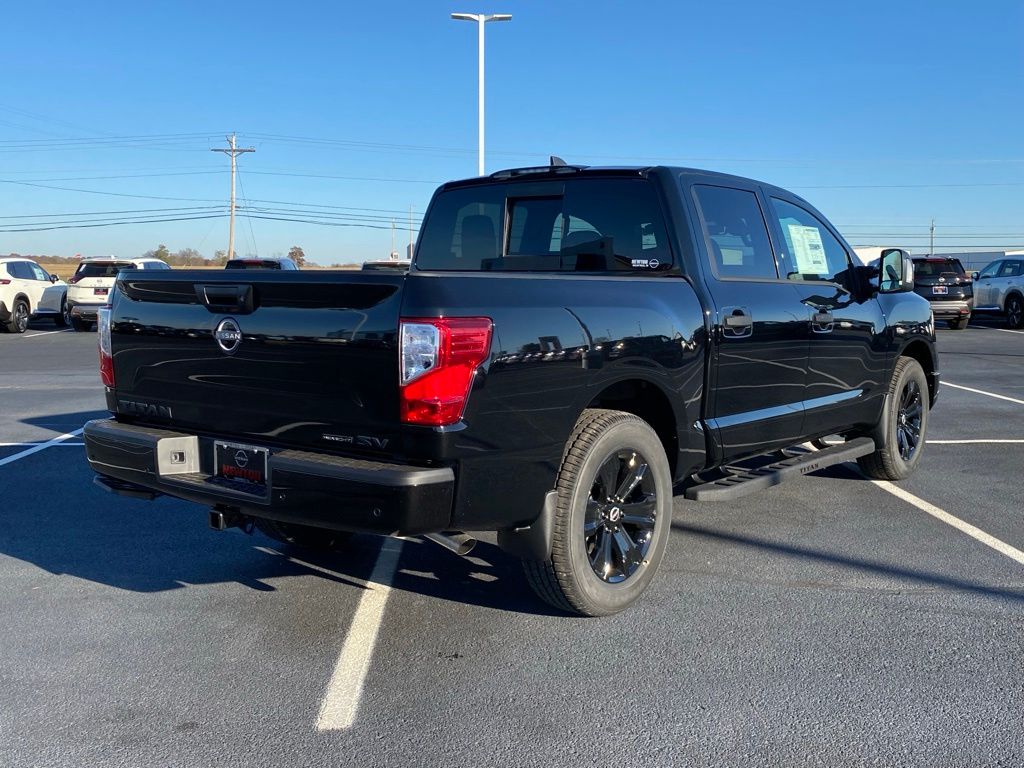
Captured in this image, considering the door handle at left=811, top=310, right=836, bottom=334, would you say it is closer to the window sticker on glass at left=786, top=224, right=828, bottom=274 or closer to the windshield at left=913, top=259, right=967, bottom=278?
the window sticker on glass at left=786, top=224, right=828, bottom=274

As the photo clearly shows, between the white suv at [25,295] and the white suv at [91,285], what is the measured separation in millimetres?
997

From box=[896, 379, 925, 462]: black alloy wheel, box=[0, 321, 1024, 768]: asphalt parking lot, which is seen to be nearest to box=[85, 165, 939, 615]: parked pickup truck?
box=[0, 321, 1024, 768]: asphalt parking lot

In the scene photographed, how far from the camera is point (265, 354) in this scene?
3.62 meters

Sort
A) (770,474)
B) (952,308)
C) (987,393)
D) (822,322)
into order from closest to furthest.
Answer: (770,474)
(822,322)
(987,393)
(952,308)

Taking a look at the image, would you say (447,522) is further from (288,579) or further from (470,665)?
(288,579)

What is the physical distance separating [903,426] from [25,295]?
2112 cm

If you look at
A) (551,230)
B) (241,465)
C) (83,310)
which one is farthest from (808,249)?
(83,310)

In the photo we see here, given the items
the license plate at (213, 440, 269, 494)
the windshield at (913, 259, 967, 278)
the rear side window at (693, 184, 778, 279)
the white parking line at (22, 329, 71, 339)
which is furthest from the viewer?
the windshield at (913, 259, 967, 278)

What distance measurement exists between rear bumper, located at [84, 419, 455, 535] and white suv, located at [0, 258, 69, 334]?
795 inches

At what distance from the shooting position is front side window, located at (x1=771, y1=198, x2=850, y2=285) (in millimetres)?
5574

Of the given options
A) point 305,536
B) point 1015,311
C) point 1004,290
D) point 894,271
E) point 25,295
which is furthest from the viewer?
point 1004,290

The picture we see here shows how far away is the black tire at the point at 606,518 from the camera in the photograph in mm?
3809

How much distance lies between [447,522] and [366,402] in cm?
51

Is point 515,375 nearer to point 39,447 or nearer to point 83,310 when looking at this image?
point 39,447
